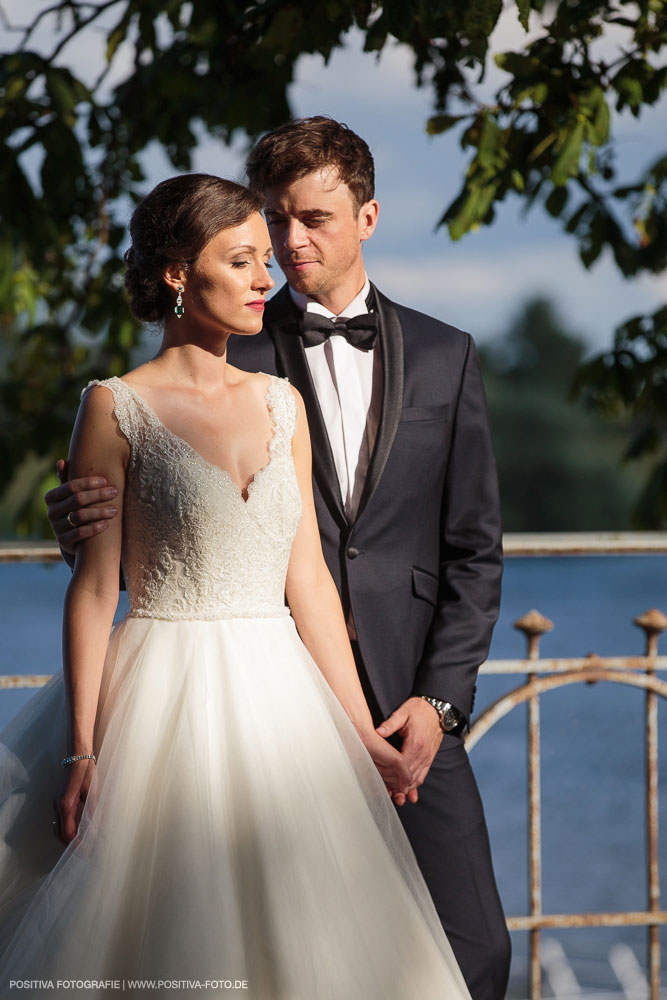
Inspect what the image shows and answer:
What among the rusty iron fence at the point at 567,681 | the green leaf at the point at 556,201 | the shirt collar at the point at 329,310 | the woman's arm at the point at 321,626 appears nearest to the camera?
the woman's arm at the point at 321,626

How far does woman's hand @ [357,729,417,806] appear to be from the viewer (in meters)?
2.14

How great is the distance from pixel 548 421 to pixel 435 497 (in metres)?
43.8

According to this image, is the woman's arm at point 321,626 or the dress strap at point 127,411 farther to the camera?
the woman's arm at point 321,626

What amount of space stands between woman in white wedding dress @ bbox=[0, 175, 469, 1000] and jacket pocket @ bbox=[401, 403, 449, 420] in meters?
0.23

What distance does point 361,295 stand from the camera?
2383 mm

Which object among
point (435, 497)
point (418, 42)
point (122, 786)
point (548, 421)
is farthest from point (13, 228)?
point (548, 421)

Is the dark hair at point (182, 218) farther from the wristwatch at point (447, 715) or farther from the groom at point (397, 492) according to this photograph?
the wristwatch at point (447, 715)

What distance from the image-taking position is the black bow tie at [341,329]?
2.29 metres

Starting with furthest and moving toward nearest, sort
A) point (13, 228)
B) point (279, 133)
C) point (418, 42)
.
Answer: point (13, 228) < point (418, 42) < point (279, 133)

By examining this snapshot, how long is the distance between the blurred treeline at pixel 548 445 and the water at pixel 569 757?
9.42 ft

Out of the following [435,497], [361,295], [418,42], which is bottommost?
[435,497]

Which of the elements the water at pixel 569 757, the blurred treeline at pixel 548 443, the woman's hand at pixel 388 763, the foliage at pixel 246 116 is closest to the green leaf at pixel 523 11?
the foliage at pixel 246 116

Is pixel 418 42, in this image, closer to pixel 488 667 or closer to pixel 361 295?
pixel 361 295

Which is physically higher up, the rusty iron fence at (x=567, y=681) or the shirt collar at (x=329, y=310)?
the shirt collar at (x=329, y=310)
